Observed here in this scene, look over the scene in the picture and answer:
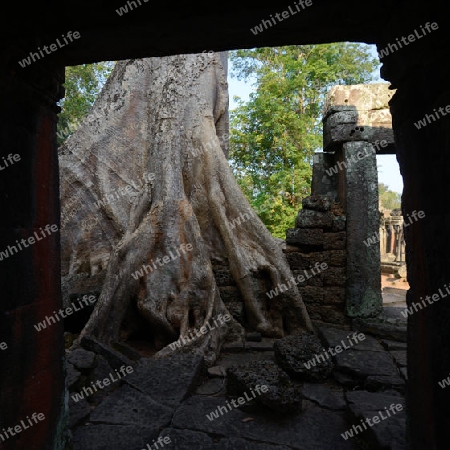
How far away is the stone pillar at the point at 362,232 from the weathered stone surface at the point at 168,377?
2363mm

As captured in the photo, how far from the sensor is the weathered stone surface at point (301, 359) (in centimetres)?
286

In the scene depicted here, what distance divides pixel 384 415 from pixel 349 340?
1670 millimetres

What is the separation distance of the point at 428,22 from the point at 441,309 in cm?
101

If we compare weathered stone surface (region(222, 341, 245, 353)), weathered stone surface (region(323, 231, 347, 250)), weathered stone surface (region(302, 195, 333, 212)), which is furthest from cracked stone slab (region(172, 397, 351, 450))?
weathered stone surface (region(302, 195, 333, 212))

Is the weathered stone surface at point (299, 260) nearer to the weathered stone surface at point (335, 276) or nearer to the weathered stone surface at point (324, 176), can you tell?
the weathered stone surface at point (335, 276)

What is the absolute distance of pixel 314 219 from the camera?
178 inches

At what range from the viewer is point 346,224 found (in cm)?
442

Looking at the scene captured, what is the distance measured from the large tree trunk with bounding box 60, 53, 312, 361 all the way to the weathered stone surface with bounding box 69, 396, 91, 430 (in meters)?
0.91

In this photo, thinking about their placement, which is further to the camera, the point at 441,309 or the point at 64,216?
the point at 64,216

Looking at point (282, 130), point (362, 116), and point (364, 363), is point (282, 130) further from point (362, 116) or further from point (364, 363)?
point (364, 363)

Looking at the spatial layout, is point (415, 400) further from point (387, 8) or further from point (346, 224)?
point (346, 224)

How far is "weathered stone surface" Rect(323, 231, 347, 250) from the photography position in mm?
4414

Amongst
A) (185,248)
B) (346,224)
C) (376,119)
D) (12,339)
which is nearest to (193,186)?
(185,248)

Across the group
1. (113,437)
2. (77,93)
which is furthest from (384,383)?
(77,93)
